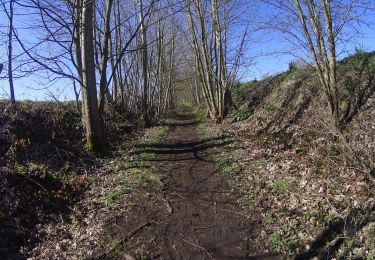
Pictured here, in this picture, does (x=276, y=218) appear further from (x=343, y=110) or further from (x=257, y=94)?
(x=257, y=94)

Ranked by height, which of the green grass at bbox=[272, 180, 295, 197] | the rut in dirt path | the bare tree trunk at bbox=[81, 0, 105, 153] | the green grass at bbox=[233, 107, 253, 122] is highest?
the bare tree trunk at bbox=[81, 0, 105, 153]

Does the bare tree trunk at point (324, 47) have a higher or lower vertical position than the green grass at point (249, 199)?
higher

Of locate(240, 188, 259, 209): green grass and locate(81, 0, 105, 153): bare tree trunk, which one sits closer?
locate(240, 188, 259, 209): green grass

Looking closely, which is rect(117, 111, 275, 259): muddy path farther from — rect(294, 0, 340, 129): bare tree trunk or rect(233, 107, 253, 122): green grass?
rect(233, 107, 253, 122): green grass

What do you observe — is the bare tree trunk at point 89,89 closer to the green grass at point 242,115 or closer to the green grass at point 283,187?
the green grass at point 283,187

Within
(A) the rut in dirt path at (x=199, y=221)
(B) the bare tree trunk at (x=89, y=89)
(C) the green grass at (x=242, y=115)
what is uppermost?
(B) the bare tree trunk at (x=89, y=89)

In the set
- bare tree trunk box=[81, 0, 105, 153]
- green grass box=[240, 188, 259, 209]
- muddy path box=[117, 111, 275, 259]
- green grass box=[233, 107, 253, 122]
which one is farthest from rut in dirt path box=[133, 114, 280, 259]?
green grass box=[233, 107, 253, 122]

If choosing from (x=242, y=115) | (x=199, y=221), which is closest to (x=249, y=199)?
(x=199, y=221)

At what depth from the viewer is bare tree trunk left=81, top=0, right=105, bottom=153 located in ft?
36.2

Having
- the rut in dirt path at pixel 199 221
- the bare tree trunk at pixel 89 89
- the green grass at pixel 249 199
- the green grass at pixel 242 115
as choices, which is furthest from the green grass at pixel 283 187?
the green grass at pixel 242 115

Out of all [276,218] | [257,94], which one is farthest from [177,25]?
[276,218]

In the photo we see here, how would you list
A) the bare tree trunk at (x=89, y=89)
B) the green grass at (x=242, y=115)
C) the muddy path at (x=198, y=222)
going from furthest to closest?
the green grass at (x=242, y=115), the bare tree trunk at (x=89, y=89), the muddy path at (x=198, y=222)

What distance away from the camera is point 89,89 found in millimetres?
11266

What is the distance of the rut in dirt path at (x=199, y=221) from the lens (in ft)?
18.0
